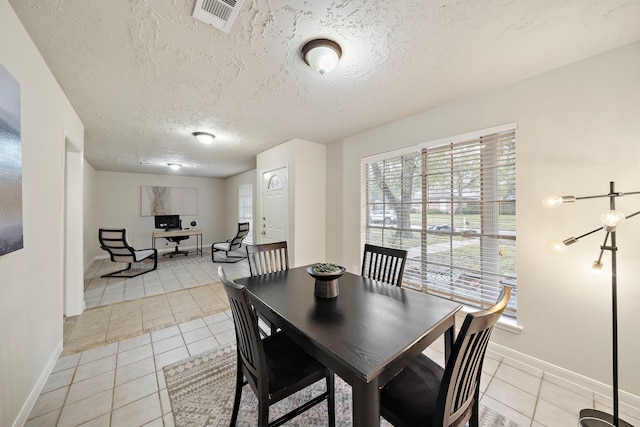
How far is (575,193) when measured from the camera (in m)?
1.75

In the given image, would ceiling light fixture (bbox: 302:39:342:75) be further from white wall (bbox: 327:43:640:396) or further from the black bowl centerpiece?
white wall (bbox: 327:43:640:396)

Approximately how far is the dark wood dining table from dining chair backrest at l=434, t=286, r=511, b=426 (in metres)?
0.18

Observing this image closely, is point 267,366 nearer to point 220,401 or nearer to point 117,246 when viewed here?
point 220,401

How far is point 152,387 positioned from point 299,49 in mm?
2672

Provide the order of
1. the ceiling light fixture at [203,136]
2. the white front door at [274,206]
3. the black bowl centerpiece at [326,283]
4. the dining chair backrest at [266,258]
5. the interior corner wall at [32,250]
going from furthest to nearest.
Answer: the white front door at [274,206]
the ceiling light fixture at [203,136]
the dining chair backrest at [266,258]
the black bowl centerpiece at [326,283]
the interior corner wall at [32,250]


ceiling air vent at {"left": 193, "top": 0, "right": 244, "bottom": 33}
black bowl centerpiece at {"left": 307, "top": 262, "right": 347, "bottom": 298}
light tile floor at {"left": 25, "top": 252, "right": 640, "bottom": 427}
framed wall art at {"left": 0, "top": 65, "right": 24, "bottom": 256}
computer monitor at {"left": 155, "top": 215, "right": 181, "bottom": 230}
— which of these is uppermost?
ceiling air vent at {"left": 193, "top": 0, "right": 244, "bottom": 33}

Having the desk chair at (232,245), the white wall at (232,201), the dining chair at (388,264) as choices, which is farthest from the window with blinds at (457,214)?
the white wall at (232,201)

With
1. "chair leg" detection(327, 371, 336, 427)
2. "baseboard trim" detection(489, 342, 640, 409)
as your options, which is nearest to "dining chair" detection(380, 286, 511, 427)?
"chair leg" detection(327, 371, 336, 427)

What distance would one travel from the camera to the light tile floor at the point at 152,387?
58.7 inches

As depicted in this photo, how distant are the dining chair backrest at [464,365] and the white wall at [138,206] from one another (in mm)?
7302

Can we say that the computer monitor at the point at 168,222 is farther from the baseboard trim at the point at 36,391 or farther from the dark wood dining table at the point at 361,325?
the dark wood dining table at the point at 361,325

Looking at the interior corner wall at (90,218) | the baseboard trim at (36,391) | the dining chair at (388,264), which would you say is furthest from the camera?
the interior corner wall at (90,218)

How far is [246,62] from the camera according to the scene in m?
1.77

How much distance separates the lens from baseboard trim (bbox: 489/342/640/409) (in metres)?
1.55
